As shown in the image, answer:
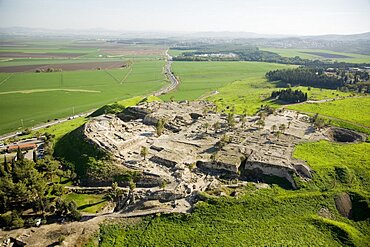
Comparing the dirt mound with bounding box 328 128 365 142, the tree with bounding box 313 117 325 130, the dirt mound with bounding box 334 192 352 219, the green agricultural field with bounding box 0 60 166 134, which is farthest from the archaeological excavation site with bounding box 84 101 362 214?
the green agricultural field with bounding box 0 60 166 134

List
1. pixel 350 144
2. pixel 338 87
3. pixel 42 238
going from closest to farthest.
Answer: pixel 42 238 < pixel 350 144 < pixel 338 87

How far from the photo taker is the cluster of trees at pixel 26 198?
40463mm

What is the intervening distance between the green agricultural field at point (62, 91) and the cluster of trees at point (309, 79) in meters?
62.3

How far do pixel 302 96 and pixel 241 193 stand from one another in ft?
241

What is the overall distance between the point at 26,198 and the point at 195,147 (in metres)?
32.1

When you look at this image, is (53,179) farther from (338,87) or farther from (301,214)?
(338,87)

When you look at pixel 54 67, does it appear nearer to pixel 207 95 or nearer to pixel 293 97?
pixel 207 95

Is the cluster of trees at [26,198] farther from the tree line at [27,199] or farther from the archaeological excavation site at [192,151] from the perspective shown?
the archaeological excavation site at [192,151]

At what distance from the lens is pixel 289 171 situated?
48812 millimetres

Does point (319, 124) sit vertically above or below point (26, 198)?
above

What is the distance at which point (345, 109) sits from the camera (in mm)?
89562

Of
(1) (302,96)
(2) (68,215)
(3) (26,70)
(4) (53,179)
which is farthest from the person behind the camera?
(3) (26,70)

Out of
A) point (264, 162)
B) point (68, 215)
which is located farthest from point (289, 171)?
point (68, 215)

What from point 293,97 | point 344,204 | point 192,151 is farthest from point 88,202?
point 293,97
